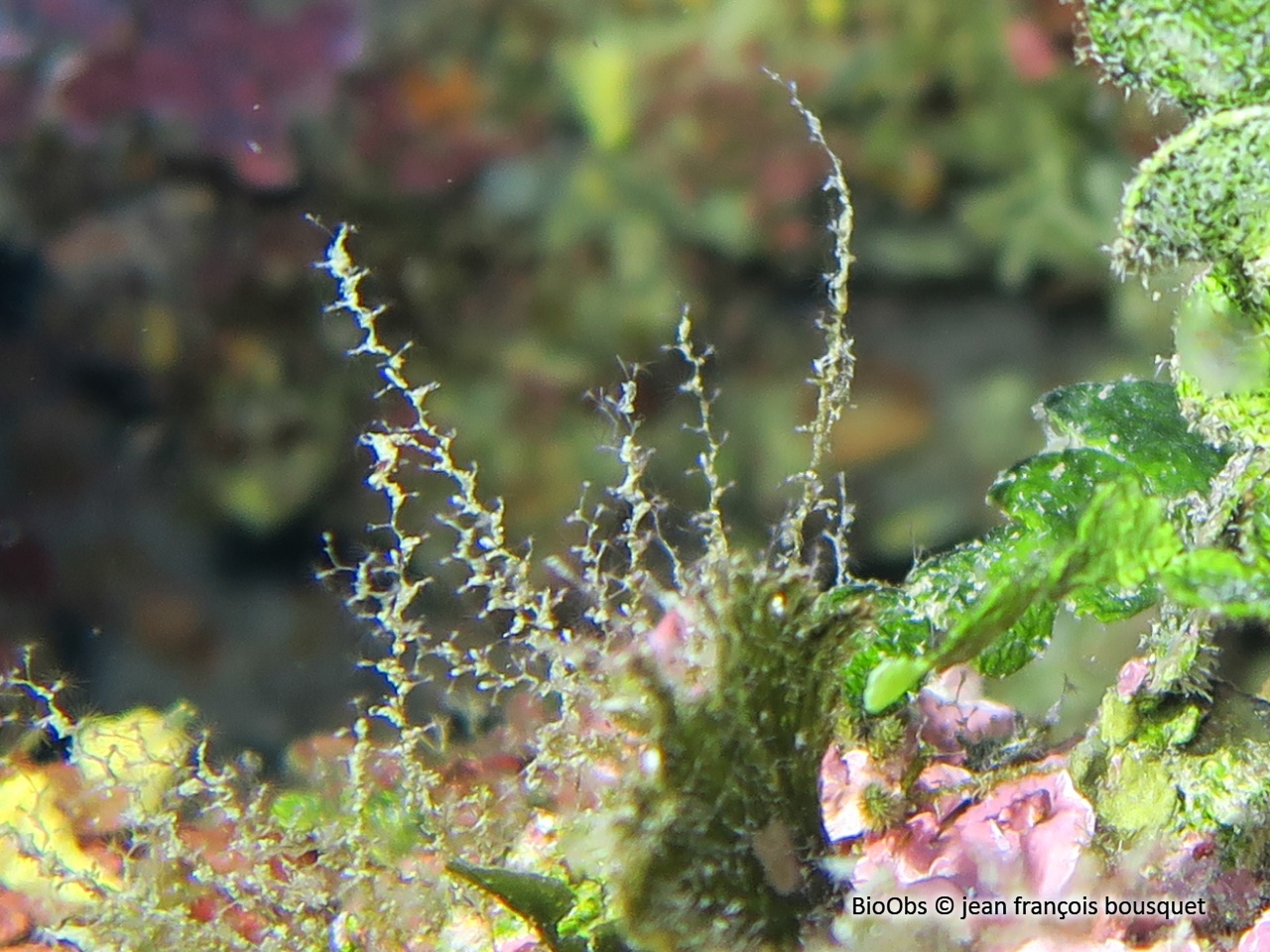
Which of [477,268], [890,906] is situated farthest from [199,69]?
[890,906]

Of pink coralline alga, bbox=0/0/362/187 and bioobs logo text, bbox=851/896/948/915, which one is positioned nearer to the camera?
bioobs logo text, bbox=851/896/948/915

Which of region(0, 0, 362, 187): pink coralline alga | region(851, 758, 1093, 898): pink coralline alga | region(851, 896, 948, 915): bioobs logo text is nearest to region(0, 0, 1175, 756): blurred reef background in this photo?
region(0, 0, 362, 187): pink coralline alga

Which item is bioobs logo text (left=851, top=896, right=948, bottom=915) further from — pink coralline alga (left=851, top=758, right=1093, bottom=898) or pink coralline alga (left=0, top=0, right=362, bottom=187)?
pink coralline alga (left=0, top=0, right=362, bottom=187)

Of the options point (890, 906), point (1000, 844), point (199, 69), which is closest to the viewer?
point (890, 906)

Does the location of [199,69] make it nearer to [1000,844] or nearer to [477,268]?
[477,268]

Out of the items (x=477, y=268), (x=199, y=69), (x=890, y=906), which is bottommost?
(x=890, y=906)

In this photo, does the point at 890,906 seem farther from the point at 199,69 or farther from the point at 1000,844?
the point at 199,69

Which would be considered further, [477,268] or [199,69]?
[477,268]

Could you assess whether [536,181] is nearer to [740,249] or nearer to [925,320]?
[740,249]

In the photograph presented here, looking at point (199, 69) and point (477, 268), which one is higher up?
point (199, 69)

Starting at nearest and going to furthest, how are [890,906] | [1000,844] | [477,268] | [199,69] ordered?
[890,906], [1000,844], [199,69], [477,268]
